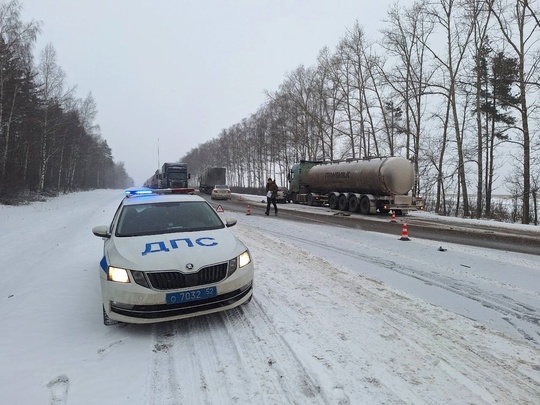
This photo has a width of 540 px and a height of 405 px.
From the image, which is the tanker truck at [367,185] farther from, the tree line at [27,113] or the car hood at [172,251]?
the tree line at [27,113]

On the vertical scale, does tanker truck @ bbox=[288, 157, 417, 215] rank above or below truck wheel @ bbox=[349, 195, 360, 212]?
above

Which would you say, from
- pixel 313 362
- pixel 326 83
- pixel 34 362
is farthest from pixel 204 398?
pixel 326 83

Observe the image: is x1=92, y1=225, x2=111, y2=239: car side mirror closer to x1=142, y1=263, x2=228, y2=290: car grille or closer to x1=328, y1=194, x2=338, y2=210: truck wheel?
x1=142, y1=263, x2=228, y2=290: car grille

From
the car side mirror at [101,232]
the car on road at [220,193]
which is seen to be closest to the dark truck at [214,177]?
the car on road at [220,193]

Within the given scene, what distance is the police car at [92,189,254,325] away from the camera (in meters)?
3.55

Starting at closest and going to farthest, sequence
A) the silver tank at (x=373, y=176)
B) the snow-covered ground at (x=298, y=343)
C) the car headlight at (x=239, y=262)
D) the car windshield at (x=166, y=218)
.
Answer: the snow-covered ground at (x=298, y=343) → the car headlight at (x=239, y=262) → the car windshield at (x=166, y=218) → the silver tank at (x=373, y=176)

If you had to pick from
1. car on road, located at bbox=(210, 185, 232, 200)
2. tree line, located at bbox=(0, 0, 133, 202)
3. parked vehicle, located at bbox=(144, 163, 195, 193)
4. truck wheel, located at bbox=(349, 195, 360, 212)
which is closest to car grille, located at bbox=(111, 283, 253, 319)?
truck wheel, located at bbox=(349, 195, 360, 212)

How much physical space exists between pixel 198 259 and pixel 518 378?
322cm

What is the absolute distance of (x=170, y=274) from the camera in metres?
3.60

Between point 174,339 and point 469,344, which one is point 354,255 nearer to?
point 469,344

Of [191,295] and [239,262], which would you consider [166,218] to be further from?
[191,295]

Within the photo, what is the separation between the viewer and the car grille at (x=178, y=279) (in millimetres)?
3562

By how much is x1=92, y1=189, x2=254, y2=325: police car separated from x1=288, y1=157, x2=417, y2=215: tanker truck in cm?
1571

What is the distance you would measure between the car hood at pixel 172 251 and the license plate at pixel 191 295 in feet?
0.83
